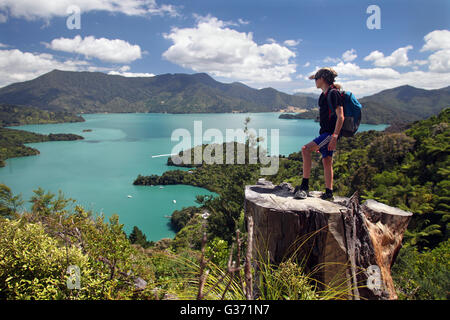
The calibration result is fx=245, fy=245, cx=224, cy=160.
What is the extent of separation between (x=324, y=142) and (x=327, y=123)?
0.28m

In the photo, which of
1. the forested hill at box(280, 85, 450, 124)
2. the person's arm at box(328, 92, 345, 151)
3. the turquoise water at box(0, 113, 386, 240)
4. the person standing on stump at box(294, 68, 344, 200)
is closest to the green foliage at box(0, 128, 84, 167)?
the turquoise water at box(0, 113, 386, 240)

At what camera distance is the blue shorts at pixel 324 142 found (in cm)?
319

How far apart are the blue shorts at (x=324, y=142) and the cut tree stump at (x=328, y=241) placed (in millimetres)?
677

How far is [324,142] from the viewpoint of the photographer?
10.5ft

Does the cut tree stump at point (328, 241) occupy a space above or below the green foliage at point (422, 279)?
above

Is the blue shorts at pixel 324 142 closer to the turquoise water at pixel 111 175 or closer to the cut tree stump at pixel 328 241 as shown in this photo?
the cut tree stump at pixel 328 241

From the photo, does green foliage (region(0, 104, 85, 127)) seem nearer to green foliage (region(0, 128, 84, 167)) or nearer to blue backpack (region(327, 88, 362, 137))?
green foliage (region(0, 128, 84, 167))

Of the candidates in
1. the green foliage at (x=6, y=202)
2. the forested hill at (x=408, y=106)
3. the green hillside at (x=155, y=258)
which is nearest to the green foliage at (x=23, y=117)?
the green foliage at (x=6, y=202)

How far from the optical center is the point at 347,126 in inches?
122

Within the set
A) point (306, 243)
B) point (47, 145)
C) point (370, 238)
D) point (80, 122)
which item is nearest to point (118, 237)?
point (306, 243)

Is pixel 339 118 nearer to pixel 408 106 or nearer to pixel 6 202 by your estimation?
pixel 6 202

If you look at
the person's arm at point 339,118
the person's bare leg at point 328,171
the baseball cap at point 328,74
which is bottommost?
the person's bare leg at point 328,171

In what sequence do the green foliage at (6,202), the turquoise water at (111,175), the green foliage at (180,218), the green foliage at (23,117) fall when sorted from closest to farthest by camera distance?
the green foliage at (6,202)
the green foliage at (180,218)
the turquoise water at (111,175)
the green foliage at (23,117)
